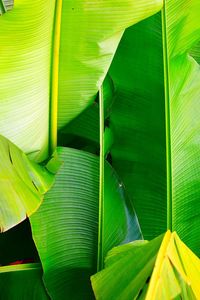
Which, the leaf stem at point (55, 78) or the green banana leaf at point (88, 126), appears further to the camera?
the green banana leaf at point (88, 126)

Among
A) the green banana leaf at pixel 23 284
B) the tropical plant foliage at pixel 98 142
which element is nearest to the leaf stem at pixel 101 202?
the tropical plant foliage at pixel 98 142

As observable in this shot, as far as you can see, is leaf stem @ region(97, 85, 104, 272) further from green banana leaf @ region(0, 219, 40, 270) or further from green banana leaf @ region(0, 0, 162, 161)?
green banana leaf @ region(0, 219, 40, 270)

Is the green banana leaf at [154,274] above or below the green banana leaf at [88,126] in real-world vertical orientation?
below

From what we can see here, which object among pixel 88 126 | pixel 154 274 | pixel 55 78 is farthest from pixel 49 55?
pixel 154 274

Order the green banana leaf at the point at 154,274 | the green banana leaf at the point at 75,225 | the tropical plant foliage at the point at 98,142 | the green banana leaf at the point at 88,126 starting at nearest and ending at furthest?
1. the green banana leaf at the point at 154,274
2. the tropical plant foliage at the point at 98,142
3. the green banana leaf at the point at 75,225
4. the green banana leaf at the point at 88,126

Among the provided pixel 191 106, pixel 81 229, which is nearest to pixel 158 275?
pixel 81 229

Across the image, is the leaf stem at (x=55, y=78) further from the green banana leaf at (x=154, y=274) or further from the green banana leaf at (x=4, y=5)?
the green banana leaf at (x=154, y=274)

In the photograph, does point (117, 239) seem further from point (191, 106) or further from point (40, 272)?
point (191, 106)

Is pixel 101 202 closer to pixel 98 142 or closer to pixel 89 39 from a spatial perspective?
pixel 98 142
